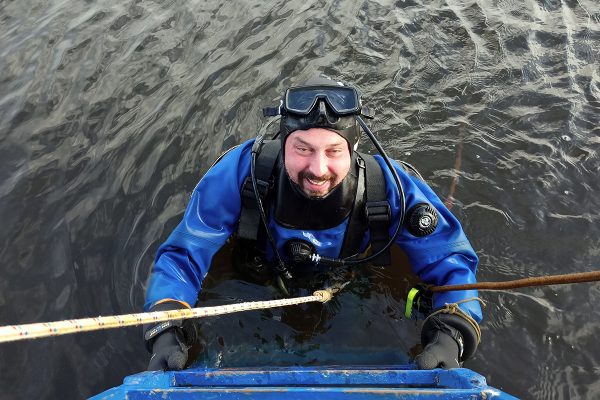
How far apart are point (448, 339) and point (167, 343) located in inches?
65.1

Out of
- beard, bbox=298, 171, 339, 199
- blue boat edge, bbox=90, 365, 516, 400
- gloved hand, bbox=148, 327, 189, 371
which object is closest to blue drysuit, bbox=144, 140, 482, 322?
gloved hand, bbox=148, 327, 189, 371

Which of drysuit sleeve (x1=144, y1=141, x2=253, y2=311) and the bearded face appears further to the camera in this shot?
drysuit sleeve (x1=144, y1=141, x2=253, y2=311)

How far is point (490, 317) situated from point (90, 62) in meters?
5.57

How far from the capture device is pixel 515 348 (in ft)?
12.4

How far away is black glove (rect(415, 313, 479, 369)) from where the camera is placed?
2.85 meters

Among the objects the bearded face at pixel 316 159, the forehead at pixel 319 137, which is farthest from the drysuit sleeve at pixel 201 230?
the forehead at pixel 319 137

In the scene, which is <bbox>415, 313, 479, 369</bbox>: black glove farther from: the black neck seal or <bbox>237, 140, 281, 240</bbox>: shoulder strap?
<bbox>237, 140, 281, 240</bbox>: shoulder strap

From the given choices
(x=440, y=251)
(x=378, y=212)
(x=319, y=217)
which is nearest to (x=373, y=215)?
(x=378, y=212)

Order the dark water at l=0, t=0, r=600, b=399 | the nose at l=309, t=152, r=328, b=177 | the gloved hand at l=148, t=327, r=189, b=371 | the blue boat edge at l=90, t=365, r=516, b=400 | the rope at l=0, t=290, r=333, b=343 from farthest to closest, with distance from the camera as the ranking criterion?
the dark water at l=0, t=0, r=600, b=399, the nose at l=309, t=152, r=328, b=177, the gloved hand at l=148, t=327, r=189, b=371, the blue boat edge at l=90, t=365, r=516, b=400, the rope at l=0, t=290, r=333, b=343

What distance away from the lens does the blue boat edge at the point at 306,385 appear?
196 centimetres

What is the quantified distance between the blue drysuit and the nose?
0.63 meters

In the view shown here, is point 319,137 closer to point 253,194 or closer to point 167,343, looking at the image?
point 253,194

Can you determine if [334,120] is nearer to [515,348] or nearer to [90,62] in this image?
[515,348]

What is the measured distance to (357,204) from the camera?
3.48m
